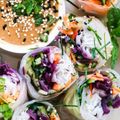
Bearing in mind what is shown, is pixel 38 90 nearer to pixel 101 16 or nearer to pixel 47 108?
pixel 47 108

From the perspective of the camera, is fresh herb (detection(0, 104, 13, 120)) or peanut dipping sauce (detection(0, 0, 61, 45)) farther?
peanut dipping sauce (detection(0, 0, 61, 45))

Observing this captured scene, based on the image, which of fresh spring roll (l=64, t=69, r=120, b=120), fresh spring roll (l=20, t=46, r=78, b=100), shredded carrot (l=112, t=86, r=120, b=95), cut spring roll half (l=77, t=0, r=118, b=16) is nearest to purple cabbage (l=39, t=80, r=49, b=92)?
fresh spring roll (l=20, t=46, r=78, b=100)

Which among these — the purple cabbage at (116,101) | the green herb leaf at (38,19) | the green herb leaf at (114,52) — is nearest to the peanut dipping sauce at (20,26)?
the green herb leaf at (38,19)

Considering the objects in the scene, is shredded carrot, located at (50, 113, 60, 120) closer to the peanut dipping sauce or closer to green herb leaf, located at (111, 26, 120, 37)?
the peanut dipping sauce

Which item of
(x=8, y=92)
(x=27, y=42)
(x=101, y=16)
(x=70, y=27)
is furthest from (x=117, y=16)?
(x=8, y=92)

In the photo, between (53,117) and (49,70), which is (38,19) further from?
(53,117)

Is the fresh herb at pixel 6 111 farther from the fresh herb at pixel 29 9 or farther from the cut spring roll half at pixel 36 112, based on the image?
the fresh herb at pixel 29 9
